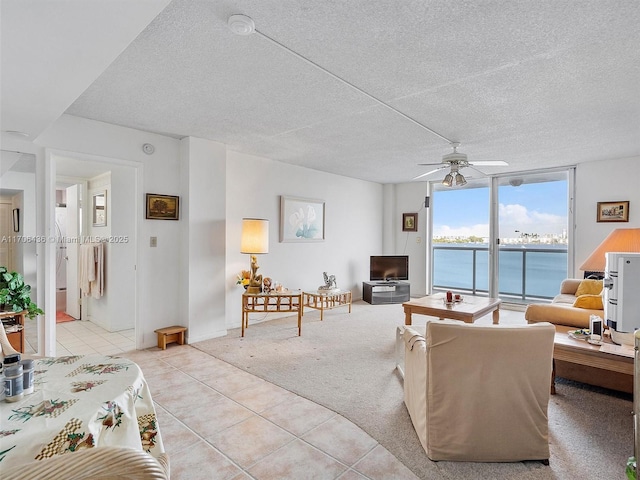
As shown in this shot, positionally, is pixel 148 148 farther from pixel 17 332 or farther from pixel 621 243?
pixel 621 243

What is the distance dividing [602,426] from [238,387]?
255cm

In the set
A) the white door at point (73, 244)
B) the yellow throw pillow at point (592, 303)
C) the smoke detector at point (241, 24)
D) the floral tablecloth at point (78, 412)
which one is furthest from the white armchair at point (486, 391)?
the white door at point (73, 244)

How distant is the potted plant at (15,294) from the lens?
2865 millimetres

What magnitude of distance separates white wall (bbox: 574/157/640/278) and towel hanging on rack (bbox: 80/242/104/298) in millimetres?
6788

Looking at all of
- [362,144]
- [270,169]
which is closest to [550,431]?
[362,144]

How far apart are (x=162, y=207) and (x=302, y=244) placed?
2.33 meters

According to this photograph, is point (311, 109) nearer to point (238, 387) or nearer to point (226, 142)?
point (226, 142)

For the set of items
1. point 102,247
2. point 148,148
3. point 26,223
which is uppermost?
point 148,148

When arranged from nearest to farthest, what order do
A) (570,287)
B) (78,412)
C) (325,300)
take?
(78,412), (570,287), (325,300)

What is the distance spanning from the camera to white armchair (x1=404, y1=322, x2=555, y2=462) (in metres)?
1.77

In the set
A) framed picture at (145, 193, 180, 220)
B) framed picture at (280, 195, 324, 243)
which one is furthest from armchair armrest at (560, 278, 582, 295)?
framed picture at (145, 193, 180, 220)

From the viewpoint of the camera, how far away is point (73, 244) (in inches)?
204

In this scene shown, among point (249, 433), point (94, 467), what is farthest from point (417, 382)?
point (94, 467)

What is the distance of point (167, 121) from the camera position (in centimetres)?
346
